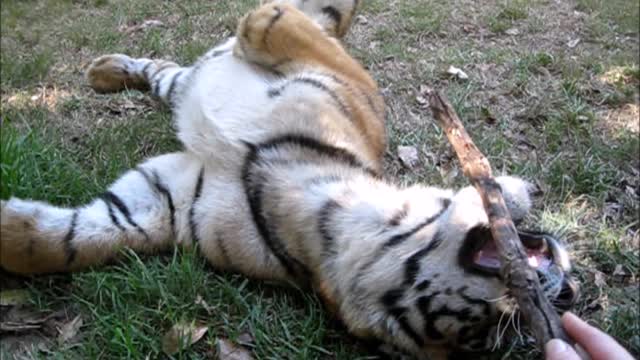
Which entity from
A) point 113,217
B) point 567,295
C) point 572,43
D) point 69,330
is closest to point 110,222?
point 113,217

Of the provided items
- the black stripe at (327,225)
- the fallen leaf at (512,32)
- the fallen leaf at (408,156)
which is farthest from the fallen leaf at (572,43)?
the black stripe at (327,225)

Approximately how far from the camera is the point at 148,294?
1.53 meters

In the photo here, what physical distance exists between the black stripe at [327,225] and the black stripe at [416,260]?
164 mm

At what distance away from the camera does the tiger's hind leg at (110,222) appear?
149cm

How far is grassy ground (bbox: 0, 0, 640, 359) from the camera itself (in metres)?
1.37

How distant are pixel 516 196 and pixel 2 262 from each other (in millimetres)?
959

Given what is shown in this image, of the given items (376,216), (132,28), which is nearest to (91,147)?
(132,28)

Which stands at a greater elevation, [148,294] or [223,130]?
[223,130]

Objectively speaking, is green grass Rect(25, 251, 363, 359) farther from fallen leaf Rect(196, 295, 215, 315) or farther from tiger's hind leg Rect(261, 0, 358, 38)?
tiger's hind leg Rect(261, 0, 358, 38)

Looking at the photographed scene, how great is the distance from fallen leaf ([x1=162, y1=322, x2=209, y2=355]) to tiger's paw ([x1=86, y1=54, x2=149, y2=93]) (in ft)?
2.45

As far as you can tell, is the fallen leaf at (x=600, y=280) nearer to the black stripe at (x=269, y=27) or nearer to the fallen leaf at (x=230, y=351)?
the fallen leaf at (x=230, y=351)

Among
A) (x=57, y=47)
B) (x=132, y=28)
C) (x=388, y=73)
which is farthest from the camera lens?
(x=388, y=73)

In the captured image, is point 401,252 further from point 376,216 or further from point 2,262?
point 2,262

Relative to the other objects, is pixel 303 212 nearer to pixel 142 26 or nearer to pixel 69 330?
pixel 69 330
